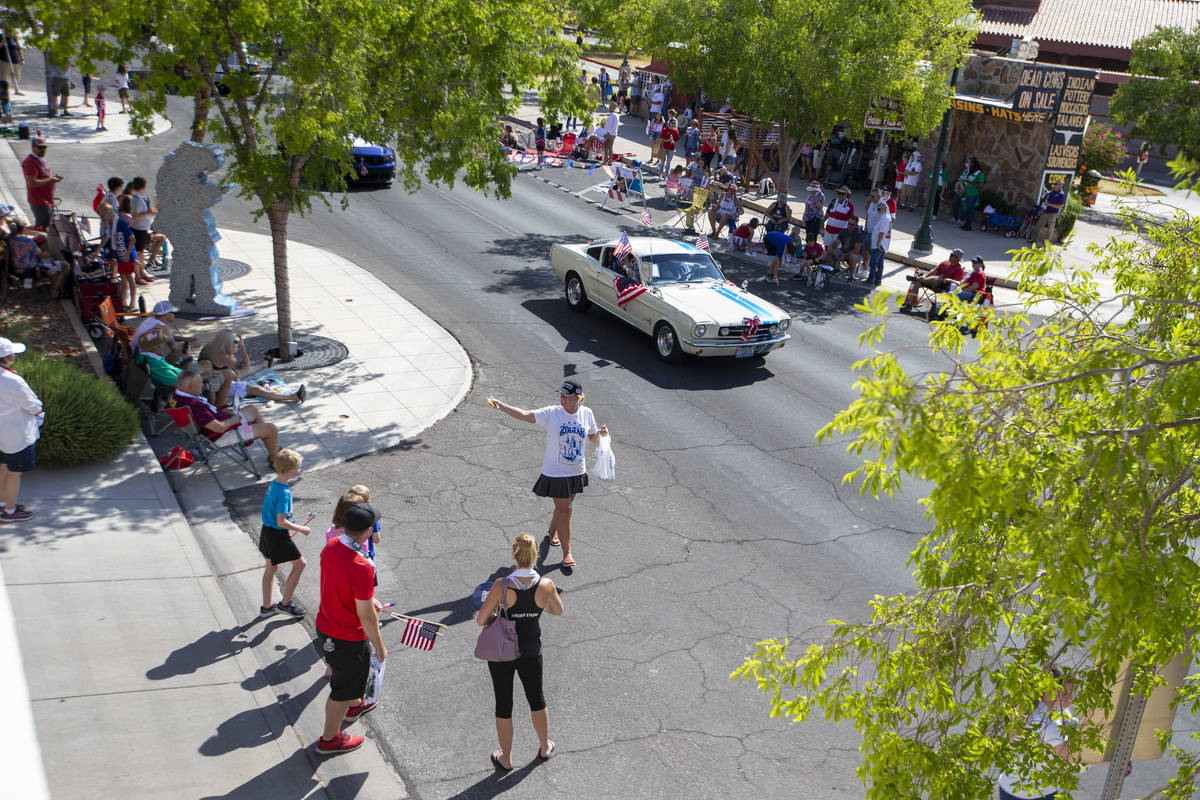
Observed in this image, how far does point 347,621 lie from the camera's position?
6.49 m

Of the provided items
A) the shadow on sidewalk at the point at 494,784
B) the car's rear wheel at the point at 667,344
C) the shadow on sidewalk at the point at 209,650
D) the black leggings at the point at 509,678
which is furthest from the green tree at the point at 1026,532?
the car's rear wheel at the point at 667,344

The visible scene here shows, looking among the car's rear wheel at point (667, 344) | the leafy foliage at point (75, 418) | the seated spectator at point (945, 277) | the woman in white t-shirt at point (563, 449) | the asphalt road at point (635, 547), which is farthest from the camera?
the seated spectator at point (945, 277)

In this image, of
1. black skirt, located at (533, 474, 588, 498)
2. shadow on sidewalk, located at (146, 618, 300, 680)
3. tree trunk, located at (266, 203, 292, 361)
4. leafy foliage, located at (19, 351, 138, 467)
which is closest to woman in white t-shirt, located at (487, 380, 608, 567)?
black skirt, located at (533, 474, 588, 498)

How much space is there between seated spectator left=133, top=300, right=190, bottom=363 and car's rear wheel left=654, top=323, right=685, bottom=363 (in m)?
6.84

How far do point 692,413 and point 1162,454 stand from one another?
9.43 meters

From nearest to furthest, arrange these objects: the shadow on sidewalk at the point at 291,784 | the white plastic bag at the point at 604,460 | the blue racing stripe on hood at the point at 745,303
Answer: the shadow on sidewalk at the point at 291,784, the white plastic bag at the point at 604,460, the blue racing stripe on hood at the point at 745,303

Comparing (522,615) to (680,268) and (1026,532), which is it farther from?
(680,268)

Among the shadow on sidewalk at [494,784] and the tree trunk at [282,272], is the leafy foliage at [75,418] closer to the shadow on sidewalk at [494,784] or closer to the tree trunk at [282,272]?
the tree trunk at [282,272]

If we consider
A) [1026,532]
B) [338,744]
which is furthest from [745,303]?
[1026,532]

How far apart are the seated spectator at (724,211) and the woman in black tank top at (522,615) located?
17.7 meters

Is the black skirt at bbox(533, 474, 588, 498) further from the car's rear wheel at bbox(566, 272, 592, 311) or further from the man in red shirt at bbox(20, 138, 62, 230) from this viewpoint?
the man in red shirt at bbox(20, 138, 62, 230)

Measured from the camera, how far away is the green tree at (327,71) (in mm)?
11234

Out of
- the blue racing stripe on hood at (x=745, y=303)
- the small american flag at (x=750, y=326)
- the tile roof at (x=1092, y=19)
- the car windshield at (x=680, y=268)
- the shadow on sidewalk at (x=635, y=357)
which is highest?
the tile roof at (x=1092, y=19)

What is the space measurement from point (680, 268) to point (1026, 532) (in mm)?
12540
